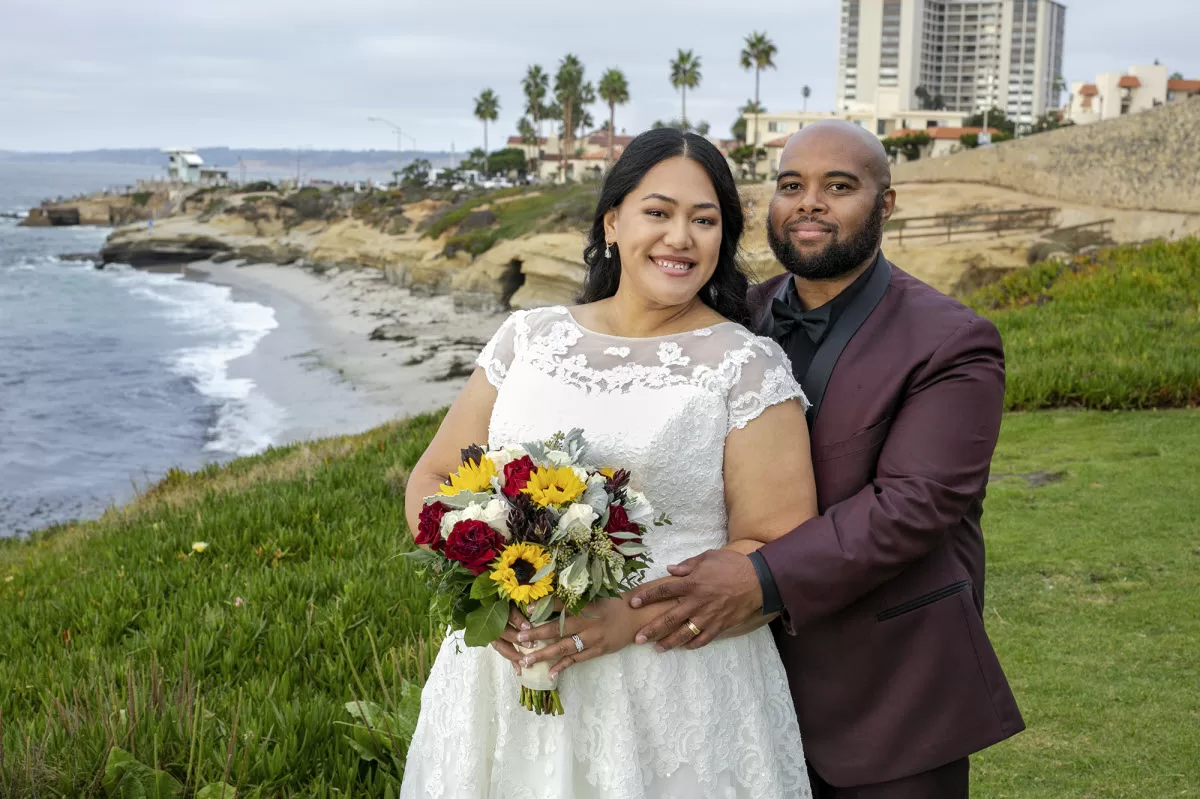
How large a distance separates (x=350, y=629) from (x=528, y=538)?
11.6 ft

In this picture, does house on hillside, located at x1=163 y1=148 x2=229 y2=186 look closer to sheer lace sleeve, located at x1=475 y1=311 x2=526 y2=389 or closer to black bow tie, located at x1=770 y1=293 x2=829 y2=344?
sheer lace sleeve, located at x1=475 y1=311 x2=526 y2=389

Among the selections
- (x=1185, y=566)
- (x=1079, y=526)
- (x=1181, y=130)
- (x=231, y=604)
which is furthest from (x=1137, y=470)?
(x=1181, y=130)

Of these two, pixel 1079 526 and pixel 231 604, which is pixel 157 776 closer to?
pixel 231 604

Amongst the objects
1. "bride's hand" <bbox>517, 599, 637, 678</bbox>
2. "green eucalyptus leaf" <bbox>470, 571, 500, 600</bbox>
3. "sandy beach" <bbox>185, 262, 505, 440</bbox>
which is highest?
"green eucalyptus leaf" <bbox>470, 571, 500, 600</bbox>

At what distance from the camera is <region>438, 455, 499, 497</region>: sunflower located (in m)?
2.65

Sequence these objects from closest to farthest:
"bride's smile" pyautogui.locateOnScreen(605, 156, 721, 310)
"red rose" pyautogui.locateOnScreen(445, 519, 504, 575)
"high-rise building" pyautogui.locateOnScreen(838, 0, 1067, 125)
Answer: "red rose" pyautogui.locateOnScreen(445, 519, 504, 575)
"bride's smile" pyautogui.locateOnScreen(605, 156, 721, 310)
"high-rise building" pyautogui.locateOnScreen(838, 0, 1067, 125)

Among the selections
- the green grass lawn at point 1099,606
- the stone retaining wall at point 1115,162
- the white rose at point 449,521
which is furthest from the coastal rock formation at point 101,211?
the white rose at point 449,521

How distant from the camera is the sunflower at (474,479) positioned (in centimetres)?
265

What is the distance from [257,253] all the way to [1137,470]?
6479cm

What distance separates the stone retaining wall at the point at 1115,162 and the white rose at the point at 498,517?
33510 millimetres

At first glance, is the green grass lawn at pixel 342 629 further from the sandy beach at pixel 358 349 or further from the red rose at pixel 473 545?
the sandy beach at pixel 358 349

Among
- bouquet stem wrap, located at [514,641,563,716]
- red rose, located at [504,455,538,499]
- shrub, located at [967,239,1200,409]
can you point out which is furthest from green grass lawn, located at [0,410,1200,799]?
red rose, located at [504,455,538,499]

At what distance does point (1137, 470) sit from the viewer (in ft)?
29.2

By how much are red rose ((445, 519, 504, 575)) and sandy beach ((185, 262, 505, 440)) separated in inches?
780
